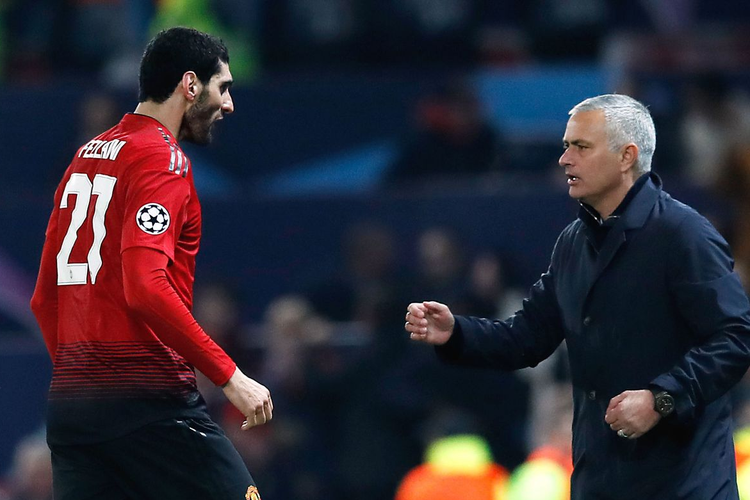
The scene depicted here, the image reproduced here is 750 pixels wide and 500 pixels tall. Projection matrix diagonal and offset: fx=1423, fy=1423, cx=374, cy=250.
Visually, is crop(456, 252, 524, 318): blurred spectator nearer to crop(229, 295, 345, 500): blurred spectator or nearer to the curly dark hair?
crop(229, 295, 345, 500): blurred spectator

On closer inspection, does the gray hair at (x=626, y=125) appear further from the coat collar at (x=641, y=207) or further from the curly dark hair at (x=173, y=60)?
the curly dark hair at (x=173, y=60)

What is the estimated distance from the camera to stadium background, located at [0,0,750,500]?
8695mm

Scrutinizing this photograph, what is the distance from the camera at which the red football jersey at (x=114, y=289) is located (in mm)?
4539

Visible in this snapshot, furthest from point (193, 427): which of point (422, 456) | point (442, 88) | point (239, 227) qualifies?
point (442, 88)

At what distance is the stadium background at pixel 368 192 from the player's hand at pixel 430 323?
3.60 metres

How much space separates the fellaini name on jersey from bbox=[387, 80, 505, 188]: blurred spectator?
5462 millimetres

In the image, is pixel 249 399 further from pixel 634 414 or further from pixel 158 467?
pixel 634 414

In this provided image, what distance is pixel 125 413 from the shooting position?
15.0 ft

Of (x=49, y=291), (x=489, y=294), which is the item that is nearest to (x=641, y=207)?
(x=49, y=291)

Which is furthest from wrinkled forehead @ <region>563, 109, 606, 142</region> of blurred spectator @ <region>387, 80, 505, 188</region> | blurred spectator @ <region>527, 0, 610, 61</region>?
blurred spectator @ <region>527, 0, 610, 61</region>

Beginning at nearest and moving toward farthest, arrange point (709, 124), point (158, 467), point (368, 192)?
1. point (158, 467)
2. point (368, 192)
3. point (709, 124)

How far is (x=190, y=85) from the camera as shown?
4754 millimetres

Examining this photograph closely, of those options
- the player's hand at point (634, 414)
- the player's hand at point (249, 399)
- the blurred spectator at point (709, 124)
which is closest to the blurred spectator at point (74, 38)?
the blurred spectator at point (709, 124)

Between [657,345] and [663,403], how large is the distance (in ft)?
0.92
